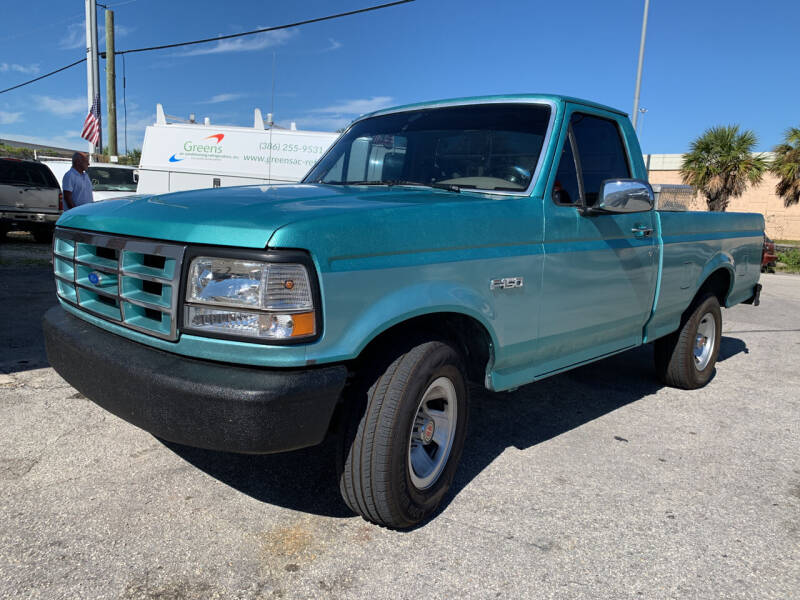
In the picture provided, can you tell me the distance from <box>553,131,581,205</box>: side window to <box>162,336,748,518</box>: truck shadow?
1476 mm

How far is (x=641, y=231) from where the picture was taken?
3.90 metres

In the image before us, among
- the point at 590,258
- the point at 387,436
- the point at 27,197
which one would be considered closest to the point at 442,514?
the point at 387,436

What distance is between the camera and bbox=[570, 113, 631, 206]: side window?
3.67 m

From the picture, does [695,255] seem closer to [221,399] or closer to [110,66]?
[221,399]

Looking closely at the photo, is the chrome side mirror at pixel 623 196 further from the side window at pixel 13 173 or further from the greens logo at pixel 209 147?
the greens logo at pixel 209 147

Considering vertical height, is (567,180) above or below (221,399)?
above

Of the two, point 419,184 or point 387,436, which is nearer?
point 387,436

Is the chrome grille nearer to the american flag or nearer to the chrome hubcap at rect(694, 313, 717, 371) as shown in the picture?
the chrome hubcap at rect(694, 313, 717, 371)

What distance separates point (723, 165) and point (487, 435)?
2384cm

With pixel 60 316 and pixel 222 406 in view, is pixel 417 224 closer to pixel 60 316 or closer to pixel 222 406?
pixel 222 406

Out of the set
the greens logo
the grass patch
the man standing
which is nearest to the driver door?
the man standing

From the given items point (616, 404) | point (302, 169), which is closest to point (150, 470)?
point (616, 404)

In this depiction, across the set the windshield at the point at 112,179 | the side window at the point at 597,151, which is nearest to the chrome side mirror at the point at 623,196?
the side window at the point at 597,151

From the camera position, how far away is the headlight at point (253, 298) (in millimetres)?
2148
